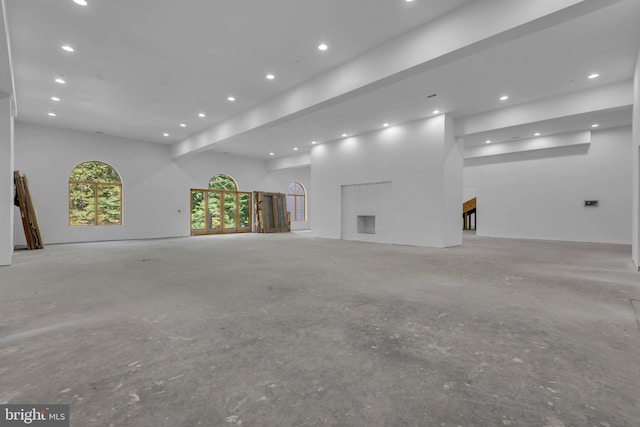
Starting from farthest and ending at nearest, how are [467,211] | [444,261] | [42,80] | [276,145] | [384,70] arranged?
[467,211] → [276,145] → [42,80] → [444,261] → [384,70]

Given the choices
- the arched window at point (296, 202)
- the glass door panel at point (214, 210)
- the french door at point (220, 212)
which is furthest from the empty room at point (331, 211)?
the arched window at point (296, 202)

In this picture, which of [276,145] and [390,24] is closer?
[390,24]

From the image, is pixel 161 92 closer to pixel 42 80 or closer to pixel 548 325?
pixel 42 80

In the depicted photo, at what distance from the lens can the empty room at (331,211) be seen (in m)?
1.73

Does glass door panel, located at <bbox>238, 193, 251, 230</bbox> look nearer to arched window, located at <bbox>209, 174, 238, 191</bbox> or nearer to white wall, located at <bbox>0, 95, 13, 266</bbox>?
arched window, located at <bbox>209, 174, 238, 191</bbox>

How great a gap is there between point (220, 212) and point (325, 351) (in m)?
13.6

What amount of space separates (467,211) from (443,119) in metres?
11.3

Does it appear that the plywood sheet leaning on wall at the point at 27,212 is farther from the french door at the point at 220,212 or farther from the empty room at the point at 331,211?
the french door at the point at 220,212

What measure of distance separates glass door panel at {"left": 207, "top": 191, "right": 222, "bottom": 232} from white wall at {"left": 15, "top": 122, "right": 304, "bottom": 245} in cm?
72

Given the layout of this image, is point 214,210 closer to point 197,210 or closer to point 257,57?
point 197,210

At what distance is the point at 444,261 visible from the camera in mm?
6211

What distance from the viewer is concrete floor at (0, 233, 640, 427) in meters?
1.53

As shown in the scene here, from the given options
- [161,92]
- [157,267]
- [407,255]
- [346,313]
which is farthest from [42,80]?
[407,255]

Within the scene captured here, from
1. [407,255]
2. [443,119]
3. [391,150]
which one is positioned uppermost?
[443,119]
